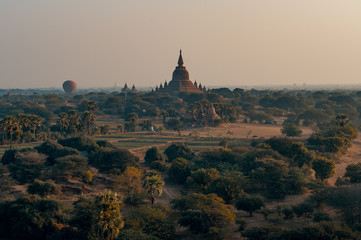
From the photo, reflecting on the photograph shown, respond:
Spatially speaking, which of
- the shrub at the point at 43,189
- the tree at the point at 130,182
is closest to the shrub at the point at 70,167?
the shrub at the point at 43,189

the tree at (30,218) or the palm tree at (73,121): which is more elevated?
the palm tree at (73,121)

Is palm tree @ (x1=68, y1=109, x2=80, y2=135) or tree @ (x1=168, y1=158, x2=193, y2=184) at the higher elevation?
palm tree @ (x1=68, y1=109, x2=80, y2=135)

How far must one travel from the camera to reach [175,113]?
110625mm

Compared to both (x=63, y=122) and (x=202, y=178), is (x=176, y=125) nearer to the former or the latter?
(x=63, y=122)

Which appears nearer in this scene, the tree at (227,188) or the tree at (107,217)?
the tree at (107,217)

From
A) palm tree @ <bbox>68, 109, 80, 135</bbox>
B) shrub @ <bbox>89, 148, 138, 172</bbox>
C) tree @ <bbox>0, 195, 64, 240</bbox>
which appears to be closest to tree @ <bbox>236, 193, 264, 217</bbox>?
tree @ <bbox>0, 195, 64, 240</bbox>

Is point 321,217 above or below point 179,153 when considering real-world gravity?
below

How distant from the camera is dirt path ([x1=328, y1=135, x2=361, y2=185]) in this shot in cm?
4403

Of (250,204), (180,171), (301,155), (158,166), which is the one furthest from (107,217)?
(301,155)

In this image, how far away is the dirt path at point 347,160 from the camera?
144ft

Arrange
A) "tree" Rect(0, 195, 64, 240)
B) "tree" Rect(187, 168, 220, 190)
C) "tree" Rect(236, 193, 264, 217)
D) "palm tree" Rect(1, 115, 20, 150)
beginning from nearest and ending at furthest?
1. "tree" Rect(0, 195, 64, 240)
2. "tree" Rect(236, 193, 264, 217)
3. "tree" Rect(187, 168, 220, 190)
4. "palm tree" Rect(1, 115, 20, 150)

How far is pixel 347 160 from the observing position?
51.9 m

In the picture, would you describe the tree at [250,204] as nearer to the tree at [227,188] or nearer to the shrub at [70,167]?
the tree at [227,188]

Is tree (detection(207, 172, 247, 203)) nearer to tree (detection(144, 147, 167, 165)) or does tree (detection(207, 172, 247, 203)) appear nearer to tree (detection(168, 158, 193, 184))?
tree (detection(168, 158, 193, 184))
